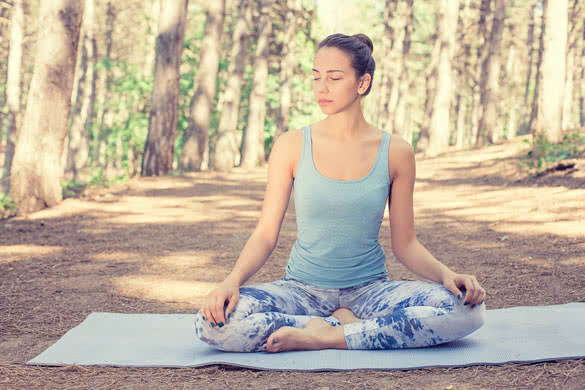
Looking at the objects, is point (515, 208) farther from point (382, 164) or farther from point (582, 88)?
point (582, 88)

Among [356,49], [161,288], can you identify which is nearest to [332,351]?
[356,49]

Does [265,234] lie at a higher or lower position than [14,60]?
lower

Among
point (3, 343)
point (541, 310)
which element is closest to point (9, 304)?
point (3, 343)

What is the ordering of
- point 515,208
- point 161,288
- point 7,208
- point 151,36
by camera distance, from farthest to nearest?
point 151,36 < point 515,208 < point 7,208 < point 161,288

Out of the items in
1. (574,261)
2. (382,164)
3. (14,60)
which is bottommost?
(574,261)

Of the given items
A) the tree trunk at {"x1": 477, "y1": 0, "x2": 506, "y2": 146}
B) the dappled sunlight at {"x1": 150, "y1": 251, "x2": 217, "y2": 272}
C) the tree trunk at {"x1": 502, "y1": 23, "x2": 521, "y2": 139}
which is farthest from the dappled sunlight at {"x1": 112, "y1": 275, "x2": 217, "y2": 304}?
the tree trunk at {"x1": 502, "y1": 23, "x2": 521, "y2": 139}

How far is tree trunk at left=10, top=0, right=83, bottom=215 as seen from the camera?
401 inches

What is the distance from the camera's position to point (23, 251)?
7.39 metres

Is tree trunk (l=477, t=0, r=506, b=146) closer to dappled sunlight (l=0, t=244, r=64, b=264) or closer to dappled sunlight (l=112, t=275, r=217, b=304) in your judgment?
dappled sunlight (l=0, t=244, r=64, b=264)

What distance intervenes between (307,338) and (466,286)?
0.87m

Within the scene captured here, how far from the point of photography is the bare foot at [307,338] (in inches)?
139

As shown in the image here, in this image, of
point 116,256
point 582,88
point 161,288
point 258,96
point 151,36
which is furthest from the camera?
point 582,88

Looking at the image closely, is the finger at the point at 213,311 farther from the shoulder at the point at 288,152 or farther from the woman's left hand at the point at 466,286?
the woman's left hand at the point at 466,286

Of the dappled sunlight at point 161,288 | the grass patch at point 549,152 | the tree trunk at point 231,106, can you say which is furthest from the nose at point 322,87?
the tree trunk at point 231,106
